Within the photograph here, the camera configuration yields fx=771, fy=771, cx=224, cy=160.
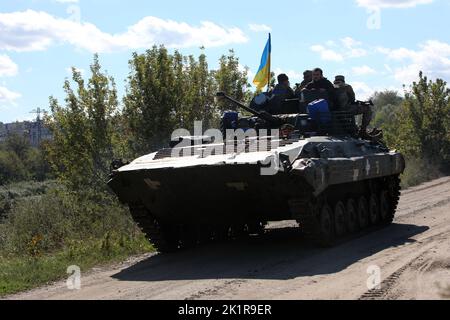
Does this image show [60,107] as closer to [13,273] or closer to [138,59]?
[138,59]

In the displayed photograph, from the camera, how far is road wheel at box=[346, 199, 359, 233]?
12274 mm

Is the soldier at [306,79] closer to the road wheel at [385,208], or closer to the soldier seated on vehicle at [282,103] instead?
the soldier seated on vehicle at [282,103]

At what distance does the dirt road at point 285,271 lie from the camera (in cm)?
764

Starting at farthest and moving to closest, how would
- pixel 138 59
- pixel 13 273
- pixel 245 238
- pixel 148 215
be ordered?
pixel 138 59, pixel 245 238, pixel 148 215, pixel 13 273

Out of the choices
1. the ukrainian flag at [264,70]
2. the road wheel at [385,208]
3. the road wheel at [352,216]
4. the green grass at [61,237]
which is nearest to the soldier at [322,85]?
the road wheel at [352,216]

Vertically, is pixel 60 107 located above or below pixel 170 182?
above

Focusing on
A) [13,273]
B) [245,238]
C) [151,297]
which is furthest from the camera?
[245,238]

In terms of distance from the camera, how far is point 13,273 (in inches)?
396

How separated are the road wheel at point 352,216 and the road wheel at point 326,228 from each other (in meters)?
0.98

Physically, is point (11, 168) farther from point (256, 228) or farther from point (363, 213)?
point (363, 213)

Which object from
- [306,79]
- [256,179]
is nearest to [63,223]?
[306,79]

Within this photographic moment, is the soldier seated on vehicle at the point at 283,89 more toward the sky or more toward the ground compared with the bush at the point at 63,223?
more toward the sky

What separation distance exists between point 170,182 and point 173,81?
815 cm

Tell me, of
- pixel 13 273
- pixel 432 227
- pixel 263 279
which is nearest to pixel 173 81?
pixel 432 227
